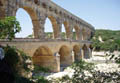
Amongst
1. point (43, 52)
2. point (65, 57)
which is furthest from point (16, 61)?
point (65, 57)

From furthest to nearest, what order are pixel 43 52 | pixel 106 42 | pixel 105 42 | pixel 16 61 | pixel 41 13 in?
pixel 41 13, pixel 43 52, pixel 16 61, pixel 105 42, pixel 106 42

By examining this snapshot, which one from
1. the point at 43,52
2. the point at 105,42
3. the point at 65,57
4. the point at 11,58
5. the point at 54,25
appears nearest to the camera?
the point at 105,42

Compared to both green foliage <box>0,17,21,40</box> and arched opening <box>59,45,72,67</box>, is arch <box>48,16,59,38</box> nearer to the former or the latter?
arched opening <box>59,45,72,67</box>

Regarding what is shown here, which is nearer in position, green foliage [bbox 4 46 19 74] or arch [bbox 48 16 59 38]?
green foliage [bbox 4 46 19 74]

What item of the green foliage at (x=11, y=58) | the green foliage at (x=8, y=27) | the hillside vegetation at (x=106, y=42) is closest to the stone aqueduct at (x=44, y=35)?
the green foliage at (x=11, y=58)

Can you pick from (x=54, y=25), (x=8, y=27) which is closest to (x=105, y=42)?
(x=8, y=27)

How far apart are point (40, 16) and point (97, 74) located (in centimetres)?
1705

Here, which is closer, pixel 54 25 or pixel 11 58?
pixel 11 58

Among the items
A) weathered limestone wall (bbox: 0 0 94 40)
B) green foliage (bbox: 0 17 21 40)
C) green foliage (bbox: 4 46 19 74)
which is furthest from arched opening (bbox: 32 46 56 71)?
green foliage (bbox: 0 17 21 40)

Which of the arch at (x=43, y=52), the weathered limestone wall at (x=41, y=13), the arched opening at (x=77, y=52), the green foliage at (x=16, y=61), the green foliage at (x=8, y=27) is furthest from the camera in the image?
the arched opening at (x=77, y=52)

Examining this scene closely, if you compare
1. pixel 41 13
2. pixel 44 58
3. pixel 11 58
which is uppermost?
pixel 41 13

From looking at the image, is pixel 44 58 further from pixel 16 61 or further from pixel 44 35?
pixel 16 61

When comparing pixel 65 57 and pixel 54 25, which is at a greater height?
pixel 54 25

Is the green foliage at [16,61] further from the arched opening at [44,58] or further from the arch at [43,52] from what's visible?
the arched opening at [44,58]
